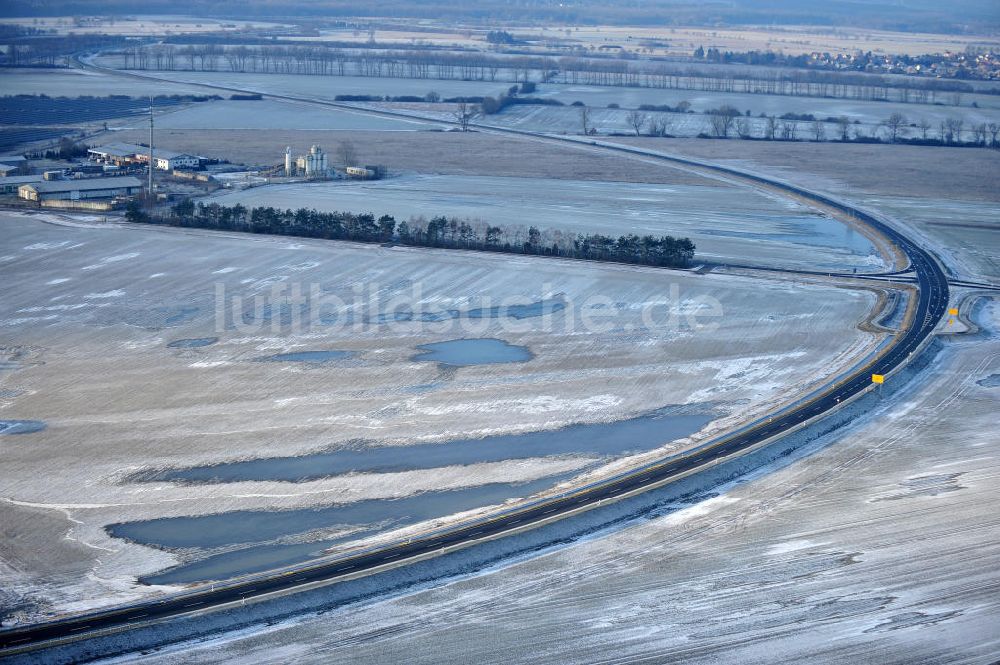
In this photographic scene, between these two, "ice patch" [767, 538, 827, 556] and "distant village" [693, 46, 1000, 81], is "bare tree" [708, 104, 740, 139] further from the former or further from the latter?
"ice patch" [767, 538, 827, 556]

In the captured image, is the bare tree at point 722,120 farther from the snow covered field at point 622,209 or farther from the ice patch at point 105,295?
the ice patch at point 105,295

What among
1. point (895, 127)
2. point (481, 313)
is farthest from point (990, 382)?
point (895, 127)

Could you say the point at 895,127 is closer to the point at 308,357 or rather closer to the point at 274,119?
the point at 274,119

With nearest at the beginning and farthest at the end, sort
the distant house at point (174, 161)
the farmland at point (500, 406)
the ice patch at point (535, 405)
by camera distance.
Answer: the farmland at point (500, 406), the ice patch at point (535, 405), the distant house at point (174, 161)

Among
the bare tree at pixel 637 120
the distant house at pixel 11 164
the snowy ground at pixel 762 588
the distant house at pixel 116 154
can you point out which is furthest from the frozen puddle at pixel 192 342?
the bare tree at pixel 637 120

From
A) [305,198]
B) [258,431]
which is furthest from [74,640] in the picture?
[305,198]

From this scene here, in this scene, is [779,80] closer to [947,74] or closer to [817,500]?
[947,74]
